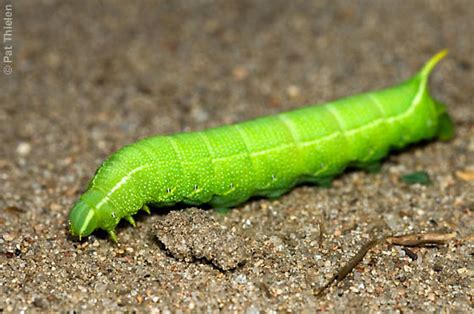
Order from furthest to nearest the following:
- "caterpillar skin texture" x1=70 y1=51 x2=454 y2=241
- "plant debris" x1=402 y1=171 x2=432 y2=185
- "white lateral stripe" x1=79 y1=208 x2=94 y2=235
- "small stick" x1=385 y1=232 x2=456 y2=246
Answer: "plant debris" x1=402 y1=171 x2=432 y2=185
"small stick" x1=385 y1=232 x2=456 y2=246
"caterpillar skin texture" x1=70 y1=51 x2=454 y2=241
"white lateral stripe" x1=79 y1=208 x2=94 y2=235

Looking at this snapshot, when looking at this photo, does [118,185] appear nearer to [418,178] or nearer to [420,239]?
[420,239]

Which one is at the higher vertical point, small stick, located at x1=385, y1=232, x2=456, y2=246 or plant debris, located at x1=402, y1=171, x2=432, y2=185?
small stick, located at x1=385, y1=232, x2=456, y2=246

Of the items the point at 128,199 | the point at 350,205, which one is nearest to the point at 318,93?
the point at 350,205

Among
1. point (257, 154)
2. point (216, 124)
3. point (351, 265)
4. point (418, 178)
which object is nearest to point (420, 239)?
point (351, 265)

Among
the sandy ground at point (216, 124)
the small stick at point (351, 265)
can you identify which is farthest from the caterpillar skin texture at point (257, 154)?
the small stick at point (351, 265)

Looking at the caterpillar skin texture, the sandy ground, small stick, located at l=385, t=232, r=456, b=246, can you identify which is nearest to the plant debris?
the sandy ground

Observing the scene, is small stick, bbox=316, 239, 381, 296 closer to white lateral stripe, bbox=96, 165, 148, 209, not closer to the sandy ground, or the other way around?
the sandy ground

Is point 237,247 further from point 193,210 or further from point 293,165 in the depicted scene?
point 293,165
